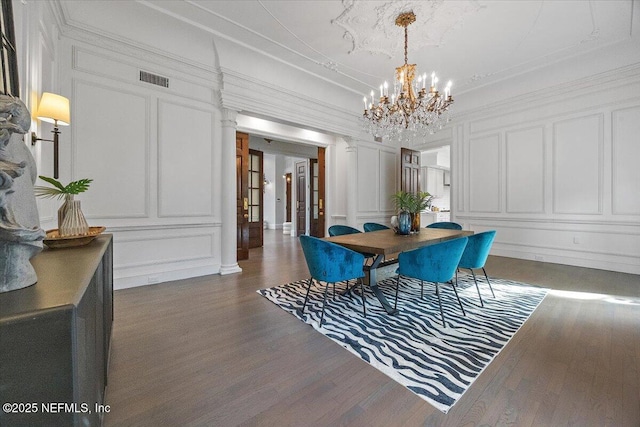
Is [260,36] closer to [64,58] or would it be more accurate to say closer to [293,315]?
[64,58]

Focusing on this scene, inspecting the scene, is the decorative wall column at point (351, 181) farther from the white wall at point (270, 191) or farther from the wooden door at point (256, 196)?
the white wall at point (270, 191)

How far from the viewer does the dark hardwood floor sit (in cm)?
138

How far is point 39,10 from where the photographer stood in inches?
90.5

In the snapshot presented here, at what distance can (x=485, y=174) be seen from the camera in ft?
19.1

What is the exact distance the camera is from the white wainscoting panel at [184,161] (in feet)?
12.1

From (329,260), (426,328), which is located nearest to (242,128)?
(329,260)

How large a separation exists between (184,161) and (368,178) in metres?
4.06

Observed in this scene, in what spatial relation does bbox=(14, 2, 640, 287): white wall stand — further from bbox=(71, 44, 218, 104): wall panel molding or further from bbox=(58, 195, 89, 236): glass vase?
bbox=(58, 195, 89, 236): glass vase

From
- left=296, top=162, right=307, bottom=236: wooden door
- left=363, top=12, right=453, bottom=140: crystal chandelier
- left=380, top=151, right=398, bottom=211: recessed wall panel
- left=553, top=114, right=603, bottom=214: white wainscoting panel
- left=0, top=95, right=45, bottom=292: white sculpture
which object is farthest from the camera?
left=296, top=162, right=307, bottom=236: wooden door

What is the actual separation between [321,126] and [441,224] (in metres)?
2.95

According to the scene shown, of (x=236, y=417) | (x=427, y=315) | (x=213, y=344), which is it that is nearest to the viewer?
(x=236, y=417)

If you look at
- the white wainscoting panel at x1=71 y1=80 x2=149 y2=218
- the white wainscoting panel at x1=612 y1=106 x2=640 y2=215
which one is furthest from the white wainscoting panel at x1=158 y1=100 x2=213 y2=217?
the white wainscoting panel at x1=612 y1=106 x2=640 y2=215

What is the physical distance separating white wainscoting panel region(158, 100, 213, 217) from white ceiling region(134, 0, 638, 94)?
1202 millimetres

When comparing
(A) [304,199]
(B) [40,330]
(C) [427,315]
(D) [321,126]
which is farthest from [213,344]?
(A) [304,199]
